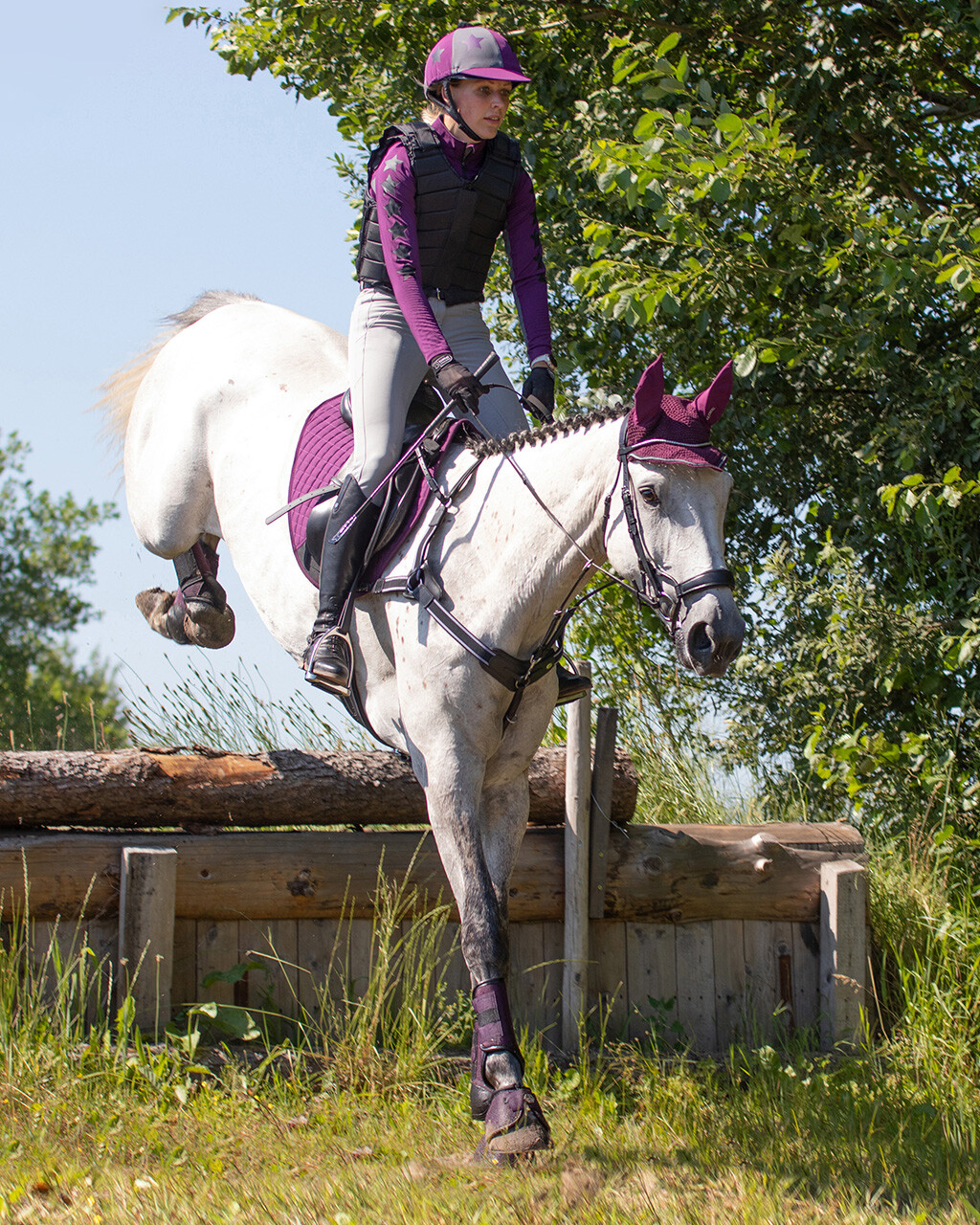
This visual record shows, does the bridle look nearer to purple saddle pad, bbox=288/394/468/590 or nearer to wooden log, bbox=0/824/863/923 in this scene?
purple saddle pad, bbox=288/394/468/590

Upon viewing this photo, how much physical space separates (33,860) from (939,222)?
4986mm

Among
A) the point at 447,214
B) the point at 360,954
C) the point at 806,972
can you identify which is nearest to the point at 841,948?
the point at 806,972

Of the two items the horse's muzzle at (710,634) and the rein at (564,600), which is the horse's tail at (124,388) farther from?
the horse's muzzle at (710,634)

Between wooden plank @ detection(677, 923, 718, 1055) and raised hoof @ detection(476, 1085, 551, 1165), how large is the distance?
1992 mm

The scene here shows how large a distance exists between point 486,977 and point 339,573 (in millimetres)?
1596

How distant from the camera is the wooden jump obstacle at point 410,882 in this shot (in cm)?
499

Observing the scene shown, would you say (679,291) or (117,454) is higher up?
(679,291)

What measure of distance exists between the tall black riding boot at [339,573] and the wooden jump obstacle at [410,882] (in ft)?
3.19

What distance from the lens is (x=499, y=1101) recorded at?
Answer: 399 centimetres

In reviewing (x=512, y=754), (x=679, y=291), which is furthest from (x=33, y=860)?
(x=679, y=291)

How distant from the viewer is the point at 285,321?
21.0 ft

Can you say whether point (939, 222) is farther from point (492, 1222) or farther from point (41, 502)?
point (41, 502)

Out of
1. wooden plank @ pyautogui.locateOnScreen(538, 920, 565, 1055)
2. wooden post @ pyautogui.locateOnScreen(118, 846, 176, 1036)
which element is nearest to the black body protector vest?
wooden post @ pyautogui.locateOnScreen(118, 846, 176, 1036)

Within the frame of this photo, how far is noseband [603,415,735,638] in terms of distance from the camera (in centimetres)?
367
